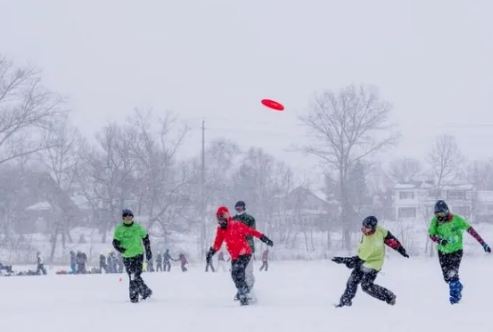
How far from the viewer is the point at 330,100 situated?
63594 mm

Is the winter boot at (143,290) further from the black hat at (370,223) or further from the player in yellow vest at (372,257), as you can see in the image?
the black hat at (370,223)

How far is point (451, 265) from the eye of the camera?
11.5m

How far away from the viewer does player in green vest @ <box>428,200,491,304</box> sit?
11414 millimetres

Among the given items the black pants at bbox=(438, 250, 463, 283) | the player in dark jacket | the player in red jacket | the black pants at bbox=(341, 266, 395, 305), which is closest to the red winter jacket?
the player in red jacket

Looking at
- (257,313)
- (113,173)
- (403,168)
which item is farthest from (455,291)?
(403,168)

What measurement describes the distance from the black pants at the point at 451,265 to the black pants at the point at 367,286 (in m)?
1.37

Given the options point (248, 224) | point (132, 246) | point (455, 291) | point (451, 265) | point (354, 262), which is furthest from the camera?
point (132, 246)

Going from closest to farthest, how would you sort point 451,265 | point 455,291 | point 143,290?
point 455,291 → point 451,265 → point 143,290

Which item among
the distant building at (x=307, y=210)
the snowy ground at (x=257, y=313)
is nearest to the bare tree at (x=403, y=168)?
the distant building at (x=307, y=210)

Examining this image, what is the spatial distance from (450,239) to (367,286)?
5.71ft

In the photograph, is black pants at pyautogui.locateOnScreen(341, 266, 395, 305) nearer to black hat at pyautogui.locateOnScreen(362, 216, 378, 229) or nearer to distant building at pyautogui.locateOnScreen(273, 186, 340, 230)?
black hat at pyautogui.locateOnScreen(362, 216, 378, 229)

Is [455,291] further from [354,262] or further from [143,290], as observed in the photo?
[143,290]

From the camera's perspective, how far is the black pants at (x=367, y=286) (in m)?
10.6

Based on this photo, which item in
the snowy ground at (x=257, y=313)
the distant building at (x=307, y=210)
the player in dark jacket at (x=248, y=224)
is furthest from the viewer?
the distant building at (x=307, y=210)
